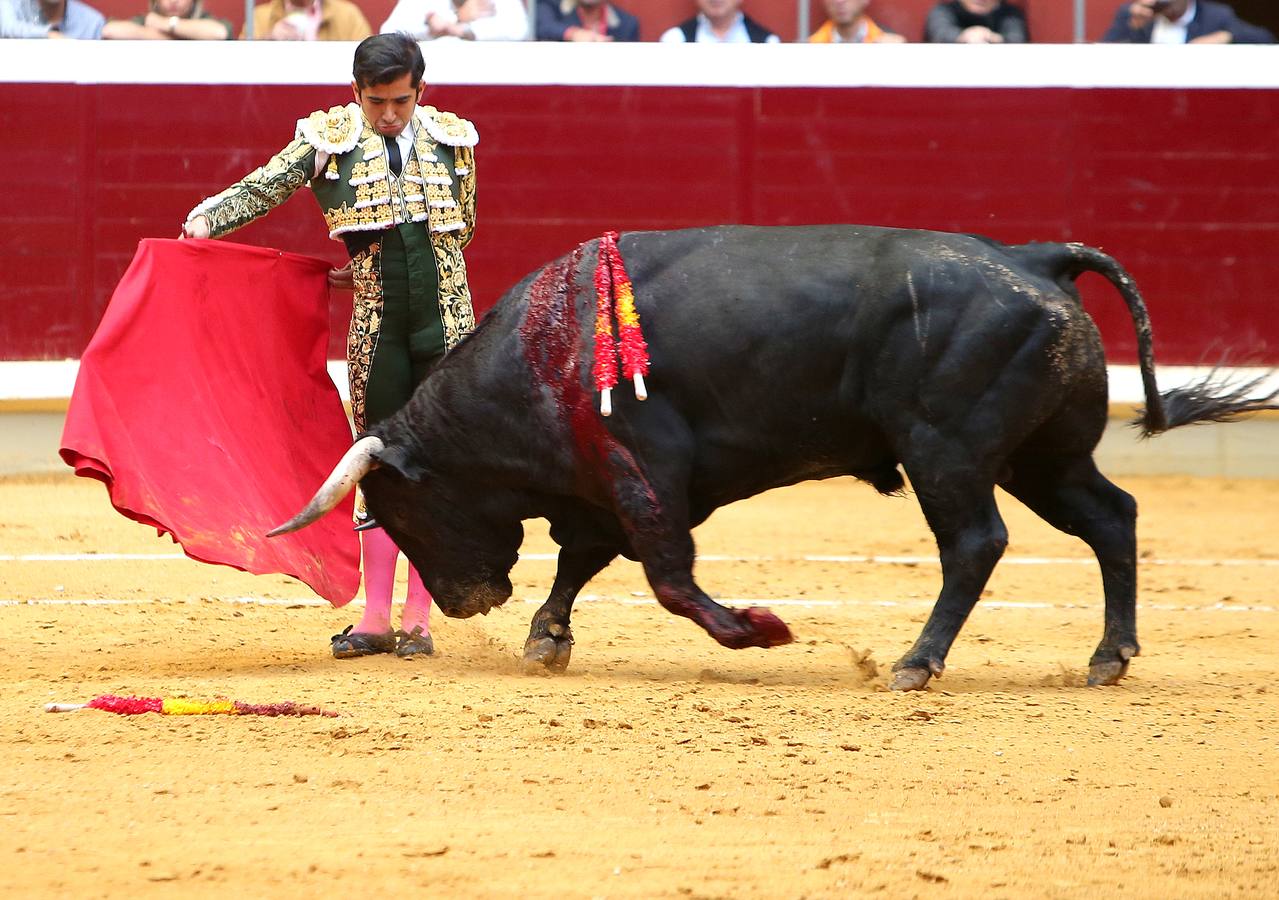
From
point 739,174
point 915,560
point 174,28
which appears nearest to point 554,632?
point 915,560

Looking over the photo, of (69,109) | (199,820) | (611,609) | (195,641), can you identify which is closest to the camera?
(199,820)

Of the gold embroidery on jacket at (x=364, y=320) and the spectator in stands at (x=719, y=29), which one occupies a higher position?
the spectator in stands at (x=719, y=29)

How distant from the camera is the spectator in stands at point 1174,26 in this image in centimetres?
973

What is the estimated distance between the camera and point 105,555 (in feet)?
23.2

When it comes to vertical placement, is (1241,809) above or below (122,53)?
below

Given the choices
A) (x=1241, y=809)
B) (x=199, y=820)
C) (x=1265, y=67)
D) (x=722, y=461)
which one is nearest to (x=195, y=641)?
(x=722, y=461)

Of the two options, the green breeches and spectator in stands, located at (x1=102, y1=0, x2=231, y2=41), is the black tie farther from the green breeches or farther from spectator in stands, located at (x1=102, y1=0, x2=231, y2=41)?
spectator in stands, located at (x1=102, y1=0, x2=231, y2=41)

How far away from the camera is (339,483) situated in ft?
14.9

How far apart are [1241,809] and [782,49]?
267 inches

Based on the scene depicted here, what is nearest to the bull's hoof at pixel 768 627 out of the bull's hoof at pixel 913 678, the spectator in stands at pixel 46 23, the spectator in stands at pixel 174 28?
the bull's hoof at pixel 913 678

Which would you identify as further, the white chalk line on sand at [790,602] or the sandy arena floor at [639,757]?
the white chalk line on sand at [790,602]

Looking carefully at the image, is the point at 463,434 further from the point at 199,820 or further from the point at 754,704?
the point at 199,820

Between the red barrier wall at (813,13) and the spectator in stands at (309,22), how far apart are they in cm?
11

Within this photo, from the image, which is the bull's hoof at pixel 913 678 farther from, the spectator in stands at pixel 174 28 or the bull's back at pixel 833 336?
the spectator in stands at pixel 174 28
